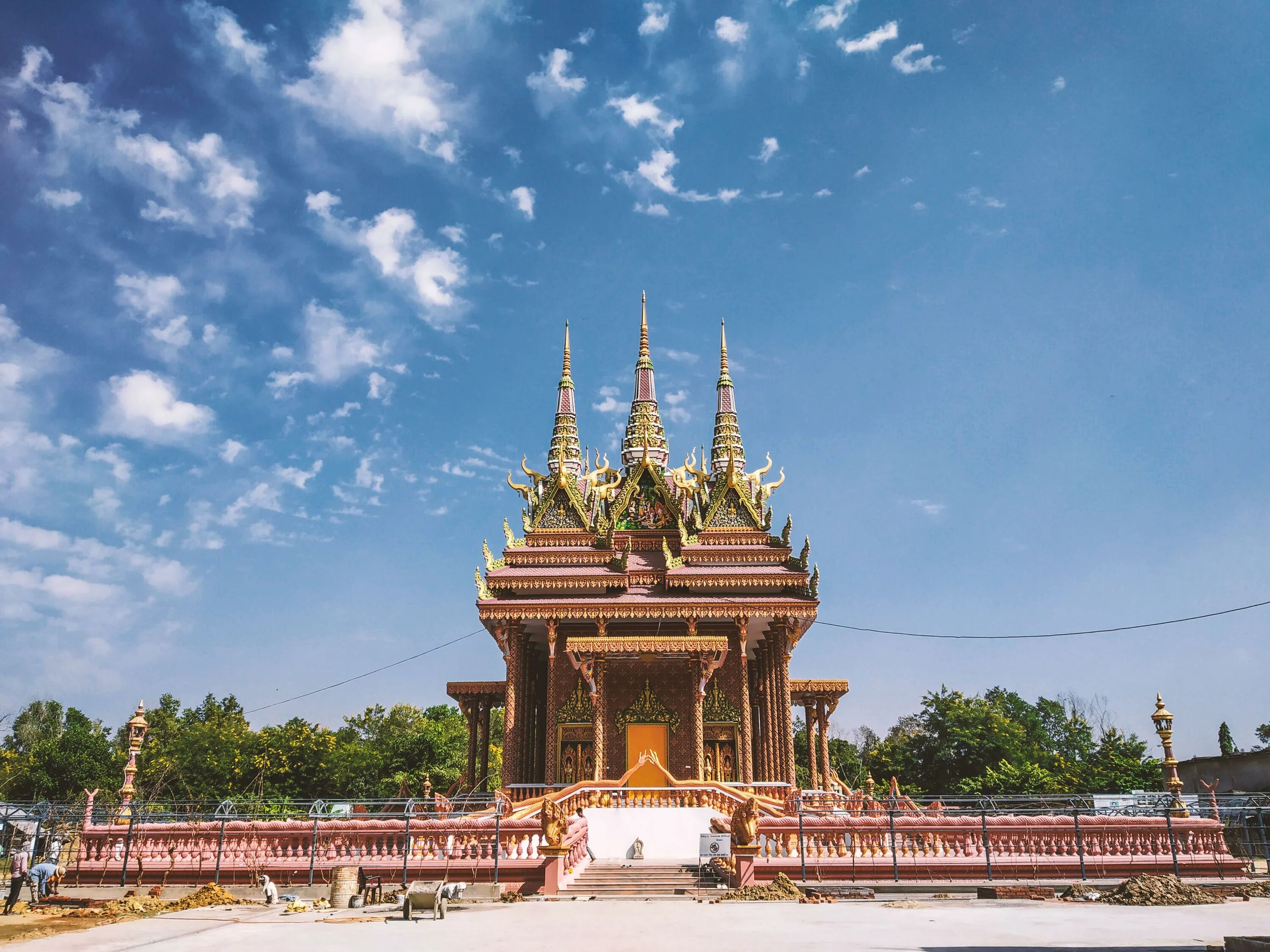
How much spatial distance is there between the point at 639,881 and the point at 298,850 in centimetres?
580

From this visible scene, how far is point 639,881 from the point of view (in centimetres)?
1470

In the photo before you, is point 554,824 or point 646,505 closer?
point 554,824

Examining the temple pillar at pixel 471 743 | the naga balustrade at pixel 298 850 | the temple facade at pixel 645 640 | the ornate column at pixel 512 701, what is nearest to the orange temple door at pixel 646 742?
the temple facade at pixel 645 640

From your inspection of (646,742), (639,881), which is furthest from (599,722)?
(639,881)

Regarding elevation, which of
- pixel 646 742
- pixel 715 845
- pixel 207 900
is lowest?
pixel 207 900

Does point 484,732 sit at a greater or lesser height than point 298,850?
greater

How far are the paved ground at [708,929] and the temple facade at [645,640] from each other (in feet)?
38.8

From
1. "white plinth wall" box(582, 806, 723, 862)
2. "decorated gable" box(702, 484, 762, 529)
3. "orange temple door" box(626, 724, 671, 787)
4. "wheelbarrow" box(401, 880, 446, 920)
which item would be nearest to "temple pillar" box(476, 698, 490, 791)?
"orange temple door" box(626, 724, 671, 787)

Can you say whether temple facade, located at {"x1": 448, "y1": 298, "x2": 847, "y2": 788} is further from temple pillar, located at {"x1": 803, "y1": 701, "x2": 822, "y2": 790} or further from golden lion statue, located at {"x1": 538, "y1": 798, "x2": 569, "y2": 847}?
golden lion statue, located at {"x1": 538, "y1": 798, "x2": 569, "y2": 847}

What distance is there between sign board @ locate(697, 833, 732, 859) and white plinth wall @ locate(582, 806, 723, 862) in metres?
1.52

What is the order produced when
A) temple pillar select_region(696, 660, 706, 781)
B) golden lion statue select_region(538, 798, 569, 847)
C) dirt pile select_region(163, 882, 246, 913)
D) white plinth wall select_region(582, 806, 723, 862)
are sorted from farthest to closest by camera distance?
temple pillar select_region(696, 660, 706, 781) → white plinth wall select_region(582, 806, 723, 862) → golden lion statue select_region(538, 798, 569, 847) → dirt pile select_region(163, 882, 246, 913)

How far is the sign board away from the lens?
15.6 meters

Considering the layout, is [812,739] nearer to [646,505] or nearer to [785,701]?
[785,701]

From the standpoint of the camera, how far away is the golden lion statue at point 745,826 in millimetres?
14398
